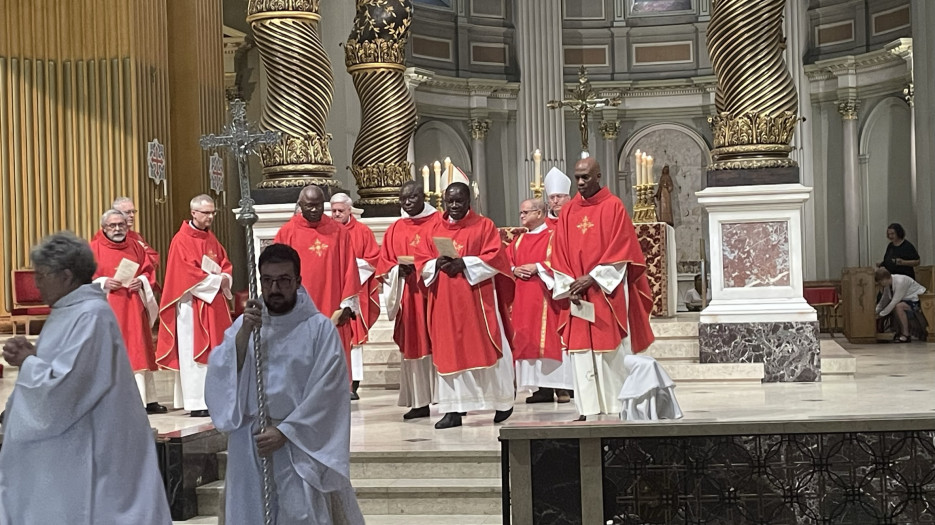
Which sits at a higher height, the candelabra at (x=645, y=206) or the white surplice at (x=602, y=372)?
the candelabra at (x=645, y=206)

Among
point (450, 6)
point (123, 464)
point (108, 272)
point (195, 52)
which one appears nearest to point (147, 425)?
point (123, 464)

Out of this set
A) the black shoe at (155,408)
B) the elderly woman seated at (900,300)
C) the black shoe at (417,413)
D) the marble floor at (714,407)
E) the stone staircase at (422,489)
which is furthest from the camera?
the elderly woman seated at (900,300)

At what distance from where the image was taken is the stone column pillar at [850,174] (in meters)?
21.7

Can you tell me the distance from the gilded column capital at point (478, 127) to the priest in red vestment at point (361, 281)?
11.7 metres

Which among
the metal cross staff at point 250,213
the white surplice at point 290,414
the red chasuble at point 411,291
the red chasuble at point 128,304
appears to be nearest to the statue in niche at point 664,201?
the red chasuble at point 411,291

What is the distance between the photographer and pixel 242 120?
202 inches

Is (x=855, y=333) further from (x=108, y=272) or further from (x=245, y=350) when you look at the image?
(x=245, y=350)

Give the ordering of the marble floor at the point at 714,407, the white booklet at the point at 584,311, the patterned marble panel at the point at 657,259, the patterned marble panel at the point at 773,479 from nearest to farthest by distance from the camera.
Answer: the patterned marble panel at the point at 773,479, the marble floor at the point at 714,407, the white booklet at the point at 584,311, the patterned marble panel at the point at 657,259

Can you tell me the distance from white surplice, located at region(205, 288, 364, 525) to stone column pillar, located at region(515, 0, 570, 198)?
17.5 metres

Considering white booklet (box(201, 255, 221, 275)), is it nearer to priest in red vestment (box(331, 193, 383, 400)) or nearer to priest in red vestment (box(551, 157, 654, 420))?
priest in red vestment (box(331, 193, 383, 400))

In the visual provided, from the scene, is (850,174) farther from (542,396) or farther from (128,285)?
(128,285)

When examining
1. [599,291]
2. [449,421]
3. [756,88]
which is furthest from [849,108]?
[449,421]

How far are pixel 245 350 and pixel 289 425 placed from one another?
0.31 metres

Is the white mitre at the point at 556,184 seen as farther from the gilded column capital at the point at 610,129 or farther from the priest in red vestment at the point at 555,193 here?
the gilded column capital at the point at 610,129
